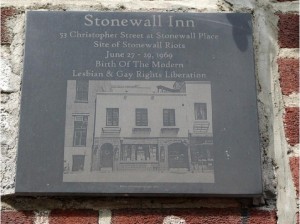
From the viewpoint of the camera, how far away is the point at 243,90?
1420 mm

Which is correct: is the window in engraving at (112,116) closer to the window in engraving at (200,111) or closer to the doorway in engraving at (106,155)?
the doorway in engraving at (106,155)

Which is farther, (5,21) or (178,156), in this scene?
(5,21)

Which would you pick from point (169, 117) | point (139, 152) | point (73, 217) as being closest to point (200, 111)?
point (169, 117)

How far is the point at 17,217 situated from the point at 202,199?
1.54 feet

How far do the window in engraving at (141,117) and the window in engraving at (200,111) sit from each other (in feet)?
0.44

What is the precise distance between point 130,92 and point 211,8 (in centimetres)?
37

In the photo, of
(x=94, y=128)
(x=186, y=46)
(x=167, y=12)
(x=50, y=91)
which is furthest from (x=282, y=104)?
(x=50, y=91)

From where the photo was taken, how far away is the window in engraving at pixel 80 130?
1.35m

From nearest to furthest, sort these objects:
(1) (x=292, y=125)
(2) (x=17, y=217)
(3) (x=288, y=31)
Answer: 1. (2) (x=17, y=217)
2. (1) (x=292, y=125)
3. (3) (x=288, y=31)

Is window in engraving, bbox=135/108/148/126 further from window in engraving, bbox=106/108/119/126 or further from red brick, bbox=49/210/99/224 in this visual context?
red brick, bbox=49/210/99/224

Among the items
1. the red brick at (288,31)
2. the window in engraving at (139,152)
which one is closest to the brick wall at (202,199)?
the red brick at (288,31)

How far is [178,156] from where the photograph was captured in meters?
1.34

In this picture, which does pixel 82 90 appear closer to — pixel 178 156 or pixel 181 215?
pixel 178 156

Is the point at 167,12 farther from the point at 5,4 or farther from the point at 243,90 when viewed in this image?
the point at 5,4
